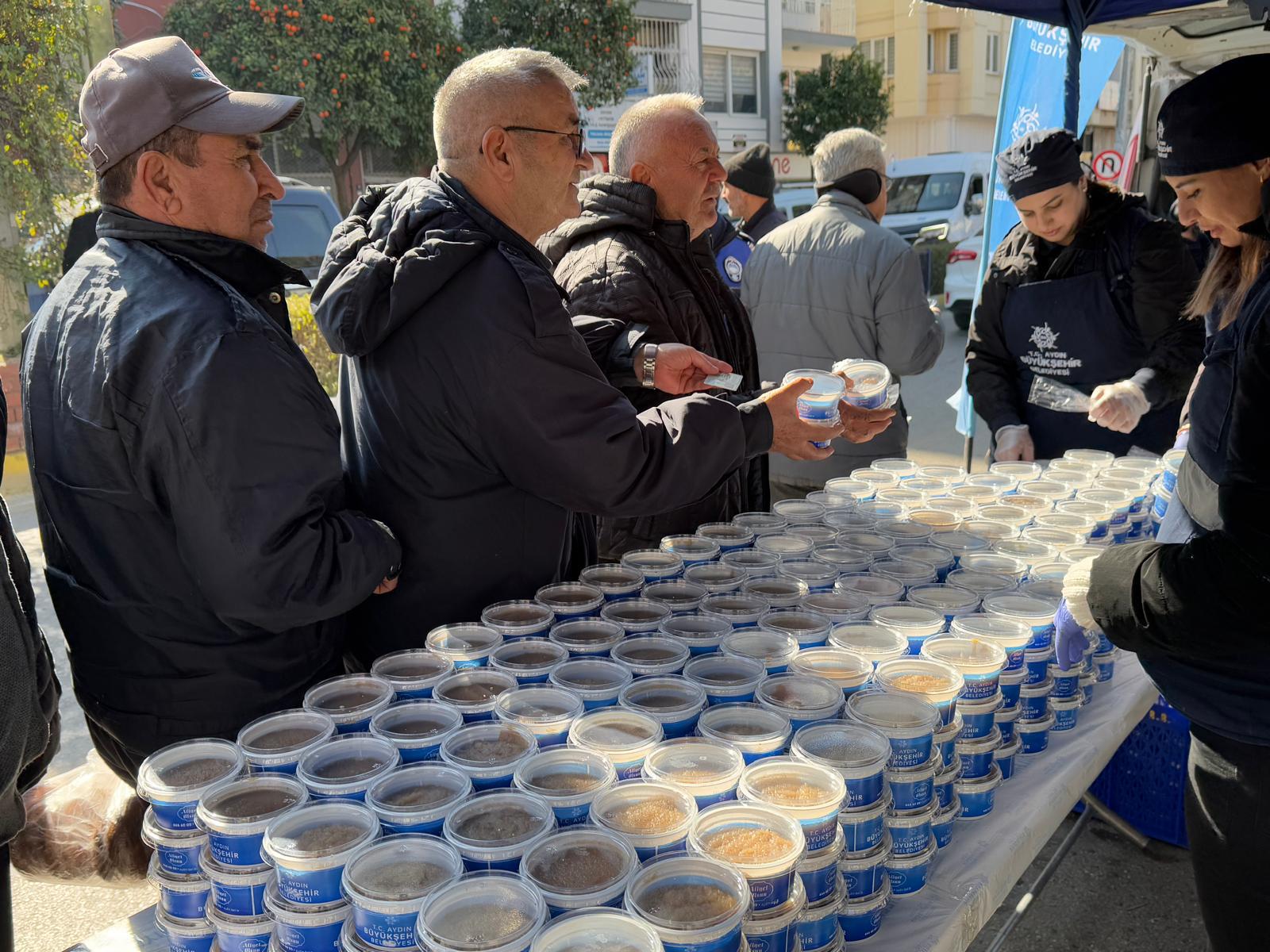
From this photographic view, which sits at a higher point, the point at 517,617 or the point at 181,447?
the point at 181,447

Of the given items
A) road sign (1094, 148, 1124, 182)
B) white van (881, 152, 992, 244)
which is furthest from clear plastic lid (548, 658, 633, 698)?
white van (881, 152, 992, 244)

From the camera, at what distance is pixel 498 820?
136 centimetres

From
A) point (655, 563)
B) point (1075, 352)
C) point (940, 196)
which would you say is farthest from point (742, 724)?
point (940, 196)

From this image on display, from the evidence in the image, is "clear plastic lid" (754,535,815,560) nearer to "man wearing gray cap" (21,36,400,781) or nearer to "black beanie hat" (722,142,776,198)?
"man wearing gray cap" (21,36,400,781)

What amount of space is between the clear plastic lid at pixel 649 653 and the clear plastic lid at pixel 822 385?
2.75 feet

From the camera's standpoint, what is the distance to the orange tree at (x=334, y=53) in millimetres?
16391

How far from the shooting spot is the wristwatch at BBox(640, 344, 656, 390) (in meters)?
2.83

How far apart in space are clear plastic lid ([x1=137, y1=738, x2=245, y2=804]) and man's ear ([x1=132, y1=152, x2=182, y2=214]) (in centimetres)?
112

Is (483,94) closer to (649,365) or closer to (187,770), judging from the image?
(649,365)

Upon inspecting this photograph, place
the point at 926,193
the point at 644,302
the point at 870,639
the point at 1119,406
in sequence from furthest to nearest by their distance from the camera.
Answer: the point at 926,193 → the point at 1119,406 → the point at 644,302 → the point at 870,639

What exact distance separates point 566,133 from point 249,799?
5.03 ft

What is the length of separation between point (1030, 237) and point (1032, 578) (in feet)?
6.91

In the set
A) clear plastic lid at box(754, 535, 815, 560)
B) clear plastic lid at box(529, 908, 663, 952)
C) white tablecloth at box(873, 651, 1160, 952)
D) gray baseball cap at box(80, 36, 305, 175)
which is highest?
gray baseball cap at box(80, 36, 305, 175)

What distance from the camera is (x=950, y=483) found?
3174 millimetres
